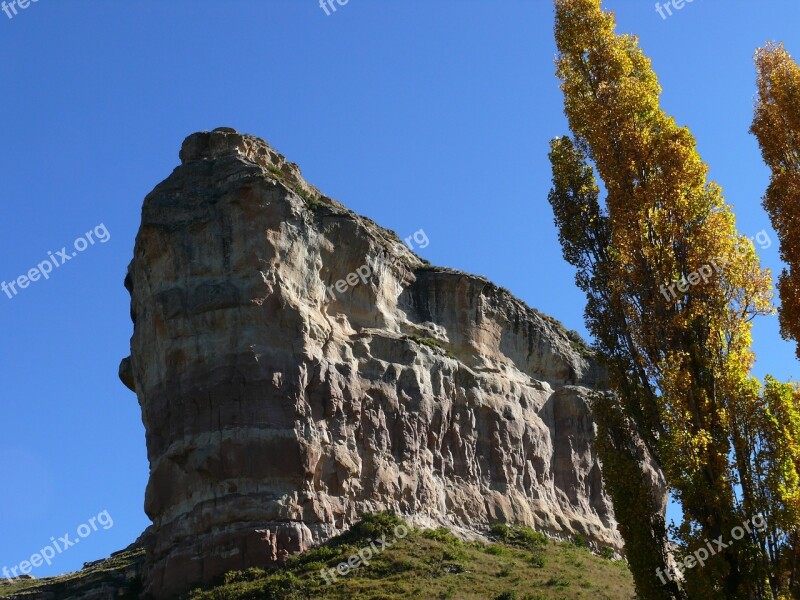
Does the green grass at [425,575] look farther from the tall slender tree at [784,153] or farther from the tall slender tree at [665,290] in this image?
the tall slender tree at [784,153]

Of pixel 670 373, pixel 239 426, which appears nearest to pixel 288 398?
pixel 239 426

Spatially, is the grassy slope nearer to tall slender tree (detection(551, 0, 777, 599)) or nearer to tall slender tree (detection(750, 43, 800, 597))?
tall slender tree (detection(551, 0, 777, 599))

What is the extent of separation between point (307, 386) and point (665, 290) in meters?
22.8

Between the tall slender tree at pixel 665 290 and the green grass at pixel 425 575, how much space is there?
1311cm

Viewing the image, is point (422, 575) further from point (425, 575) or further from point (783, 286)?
point (783, 286)

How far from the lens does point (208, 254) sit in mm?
48531

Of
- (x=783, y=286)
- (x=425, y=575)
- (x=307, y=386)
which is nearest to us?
(x=783, y=286)

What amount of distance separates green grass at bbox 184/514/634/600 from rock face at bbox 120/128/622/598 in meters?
1.35

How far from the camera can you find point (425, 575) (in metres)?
41.4

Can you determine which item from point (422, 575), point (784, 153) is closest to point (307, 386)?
point (422, 575)

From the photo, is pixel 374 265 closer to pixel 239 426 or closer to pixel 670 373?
pixel 239 426

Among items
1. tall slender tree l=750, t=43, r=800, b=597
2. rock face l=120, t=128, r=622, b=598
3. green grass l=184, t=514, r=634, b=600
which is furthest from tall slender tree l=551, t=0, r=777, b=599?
rock face l=120, t=128, r=622, b=598

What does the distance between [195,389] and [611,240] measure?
2182cm

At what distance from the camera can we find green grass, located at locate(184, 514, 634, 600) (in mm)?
39781
